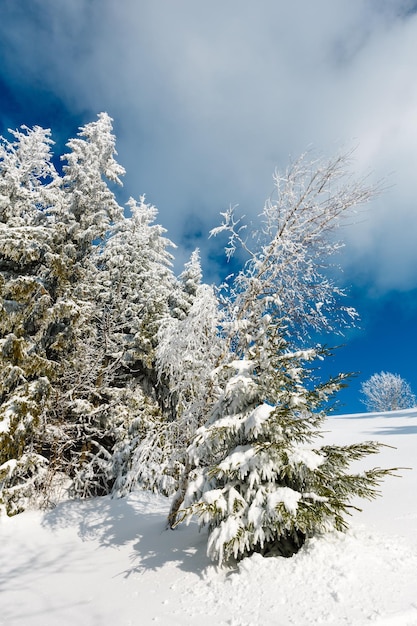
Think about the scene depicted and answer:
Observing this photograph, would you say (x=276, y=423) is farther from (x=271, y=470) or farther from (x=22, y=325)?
(x=22, y=325)

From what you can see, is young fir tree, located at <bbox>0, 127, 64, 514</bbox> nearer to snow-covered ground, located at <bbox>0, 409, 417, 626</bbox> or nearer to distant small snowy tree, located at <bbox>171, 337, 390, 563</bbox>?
snow-covered ground, located at <bbox>0, 409, 417, 626</bbox>

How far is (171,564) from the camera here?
5656 millimetres

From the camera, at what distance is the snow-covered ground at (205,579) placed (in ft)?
12.9

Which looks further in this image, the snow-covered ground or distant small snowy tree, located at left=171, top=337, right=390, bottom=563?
distant small snowy tree, located at left=171, top=337, right=390, bottom=563

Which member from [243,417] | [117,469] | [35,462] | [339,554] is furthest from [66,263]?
[339,554]

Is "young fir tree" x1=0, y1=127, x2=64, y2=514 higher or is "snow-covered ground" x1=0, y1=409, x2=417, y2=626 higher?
"young fir tree" x1=0, y1=127, x2=64, y2=514

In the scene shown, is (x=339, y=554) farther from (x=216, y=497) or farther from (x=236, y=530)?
(x=216, y=497)

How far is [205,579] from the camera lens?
497 cm

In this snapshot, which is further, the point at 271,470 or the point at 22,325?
the point at 22,325

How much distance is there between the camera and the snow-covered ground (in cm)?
394

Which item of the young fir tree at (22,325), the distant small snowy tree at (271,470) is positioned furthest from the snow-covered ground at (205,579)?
Answer: the young fir tree at (22,325)

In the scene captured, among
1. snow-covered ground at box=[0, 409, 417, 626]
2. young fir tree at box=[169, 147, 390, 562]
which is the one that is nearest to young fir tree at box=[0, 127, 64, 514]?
snow-covered ground at box=[0, 409, 417, 626]

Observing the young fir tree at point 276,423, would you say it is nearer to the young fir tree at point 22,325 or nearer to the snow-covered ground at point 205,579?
the snow-covered ground at point 205,579

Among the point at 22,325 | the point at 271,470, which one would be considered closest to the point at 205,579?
the point at 271,470
